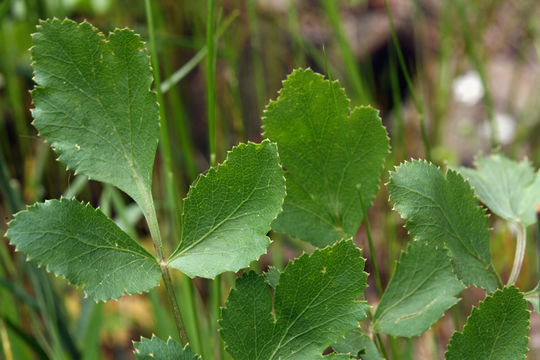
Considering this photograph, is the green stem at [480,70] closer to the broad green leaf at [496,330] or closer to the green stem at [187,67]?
the green stem at [187,67]

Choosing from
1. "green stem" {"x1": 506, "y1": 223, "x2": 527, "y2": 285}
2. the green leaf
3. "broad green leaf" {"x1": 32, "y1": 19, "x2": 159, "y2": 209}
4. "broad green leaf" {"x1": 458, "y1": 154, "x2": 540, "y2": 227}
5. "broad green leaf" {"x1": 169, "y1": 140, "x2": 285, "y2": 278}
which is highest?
"broad green leaf" {"x1": 32, "y1": 19, "x2": 159, "y2": 209}

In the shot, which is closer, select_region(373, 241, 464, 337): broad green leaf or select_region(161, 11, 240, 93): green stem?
select_region(373, 241, 464, 337): broad green leaf

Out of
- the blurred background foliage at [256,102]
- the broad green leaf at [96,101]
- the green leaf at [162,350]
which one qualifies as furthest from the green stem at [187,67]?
the green leaf at [162,350]

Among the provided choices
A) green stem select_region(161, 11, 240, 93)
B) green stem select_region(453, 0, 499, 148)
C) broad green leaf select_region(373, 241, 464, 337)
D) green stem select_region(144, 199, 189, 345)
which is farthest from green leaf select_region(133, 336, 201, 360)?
green stem select_region(453, 0, 499, 148)

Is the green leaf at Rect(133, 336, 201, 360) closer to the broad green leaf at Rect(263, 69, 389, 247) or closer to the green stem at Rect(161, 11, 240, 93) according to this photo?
the broad green leaf at Rect(263, 69, 389, 247)

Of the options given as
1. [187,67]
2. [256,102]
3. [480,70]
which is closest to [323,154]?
[187,67]

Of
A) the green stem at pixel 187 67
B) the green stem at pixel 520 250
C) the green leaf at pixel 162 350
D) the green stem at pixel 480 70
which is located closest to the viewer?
the green leaf at pixel 162 350
